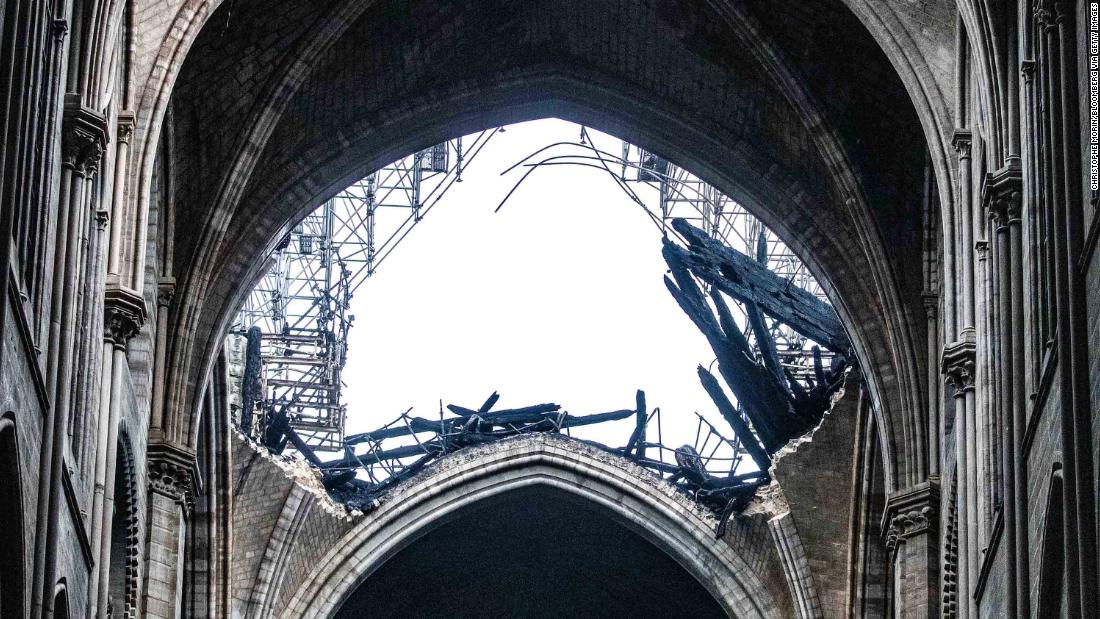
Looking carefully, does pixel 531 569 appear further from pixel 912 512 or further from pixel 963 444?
pixel 963 444

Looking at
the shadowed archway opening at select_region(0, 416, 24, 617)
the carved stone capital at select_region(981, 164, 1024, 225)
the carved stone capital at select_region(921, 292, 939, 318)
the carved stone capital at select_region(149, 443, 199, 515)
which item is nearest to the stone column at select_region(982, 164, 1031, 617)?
the carved stone capital at select_region(981, 164, 1024, 225)

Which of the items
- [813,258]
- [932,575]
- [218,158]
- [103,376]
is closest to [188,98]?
[218,158]

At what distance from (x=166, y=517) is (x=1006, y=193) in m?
9.41

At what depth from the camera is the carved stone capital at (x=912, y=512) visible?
24.5m

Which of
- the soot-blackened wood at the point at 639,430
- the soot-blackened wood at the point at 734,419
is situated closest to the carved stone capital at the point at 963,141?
the soot-blackened wood at the point at 734,419

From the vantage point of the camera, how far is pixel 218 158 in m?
25.5

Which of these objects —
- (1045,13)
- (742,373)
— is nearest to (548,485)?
(742,373)

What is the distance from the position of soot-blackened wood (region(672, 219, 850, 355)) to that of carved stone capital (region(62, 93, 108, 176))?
13.6m

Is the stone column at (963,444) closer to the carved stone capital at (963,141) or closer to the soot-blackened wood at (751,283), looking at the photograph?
the carved stone capital at (963,141)

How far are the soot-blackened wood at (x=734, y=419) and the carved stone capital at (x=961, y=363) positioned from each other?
1034 cm

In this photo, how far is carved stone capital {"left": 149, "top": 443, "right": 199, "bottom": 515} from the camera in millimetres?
24219

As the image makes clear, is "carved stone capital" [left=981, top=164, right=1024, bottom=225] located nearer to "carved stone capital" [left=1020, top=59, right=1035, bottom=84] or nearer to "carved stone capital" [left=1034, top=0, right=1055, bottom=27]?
"carved stone capital" [left=1020, top=59, right=1035, bottom=84]

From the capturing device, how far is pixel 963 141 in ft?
70.5

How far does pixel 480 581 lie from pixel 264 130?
11.2m
